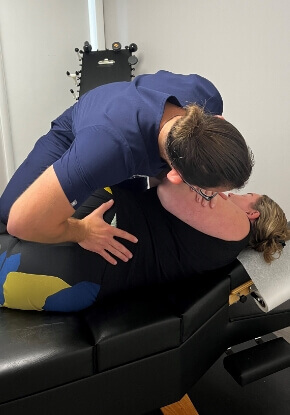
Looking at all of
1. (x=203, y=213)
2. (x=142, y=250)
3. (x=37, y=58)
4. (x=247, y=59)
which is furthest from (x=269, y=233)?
(x=37, y=58)

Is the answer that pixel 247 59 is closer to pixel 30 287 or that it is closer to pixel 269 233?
pixel 269 233

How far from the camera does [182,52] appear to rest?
2441 millimetres

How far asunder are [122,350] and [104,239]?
286 millimetres

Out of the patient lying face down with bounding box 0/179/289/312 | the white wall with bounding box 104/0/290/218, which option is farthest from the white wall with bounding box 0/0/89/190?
the patient lying face down with bounding box 0/179/289/312

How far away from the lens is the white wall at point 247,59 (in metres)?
1.95

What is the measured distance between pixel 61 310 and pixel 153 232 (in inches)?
12.9

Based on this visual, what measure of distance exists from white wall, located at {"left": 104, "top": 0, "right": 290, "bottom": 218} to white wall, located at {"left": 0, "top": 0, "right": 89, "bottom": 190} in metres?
0.69

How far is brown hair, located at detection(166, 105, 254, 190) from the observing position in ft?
2.71

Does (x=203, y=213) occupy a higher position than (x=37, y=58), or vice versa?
(x=37, y=58)

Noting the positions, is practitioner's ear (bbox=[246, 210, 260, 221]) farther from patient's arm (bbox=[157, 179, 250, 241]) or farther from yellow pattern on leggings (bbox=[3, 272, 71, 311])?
yellow pattern on leggings (bbox=[3, 272, 71, 311])

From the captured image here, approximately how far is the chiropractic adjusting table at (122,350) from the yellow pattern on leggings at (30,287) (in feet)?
0.14

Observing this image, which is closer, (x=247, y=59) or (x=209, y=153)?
(x=209, y=153)

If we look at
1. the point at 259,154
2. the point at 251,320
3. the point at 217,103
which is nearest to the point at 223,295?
the point at 251,320

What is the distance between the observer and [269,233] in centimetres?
121
